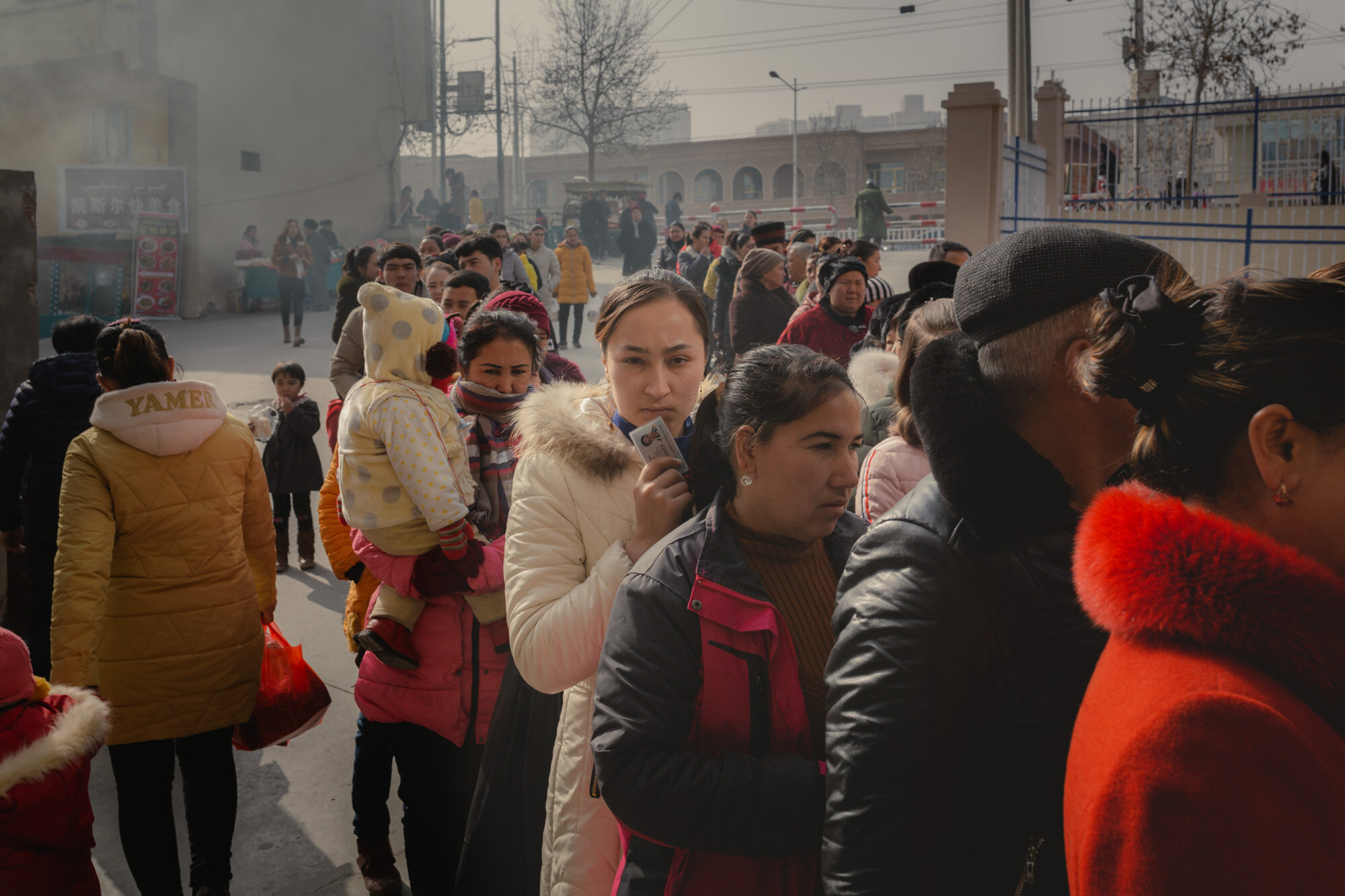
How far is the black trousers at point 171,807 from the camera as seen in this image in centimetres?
297

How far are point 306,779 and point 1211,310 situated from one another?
3.94m

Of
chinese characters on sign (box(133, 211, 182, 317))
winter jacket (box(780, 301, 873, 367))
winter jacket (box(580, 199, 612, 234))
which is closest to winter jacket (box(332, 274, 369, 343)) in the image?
winter jacket (box(780, 301, 873, 367))

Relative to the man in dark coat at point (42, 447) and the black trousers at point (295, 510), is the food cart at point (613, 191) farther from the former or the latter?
the man in dark coat at point (42, 447)

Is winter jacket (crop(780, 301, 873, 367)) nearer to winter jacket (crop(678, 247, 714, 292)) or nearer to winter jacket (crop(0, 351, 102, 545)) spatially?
winter jacket (crop(0, 351, 102, 545))

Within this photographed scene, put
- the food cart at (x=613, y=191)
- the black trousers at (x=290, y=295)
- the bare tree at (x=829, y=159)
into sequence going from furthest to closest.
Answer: the bare tree at (x=829, y=159) < the food cart at (x=613, y=191) < the black trousers at (x=290, y=295)

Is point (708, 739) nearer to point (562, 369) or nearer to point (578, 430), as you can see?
point (578, 430)

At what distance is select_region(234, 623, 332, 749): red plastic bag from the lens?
3.26 metres

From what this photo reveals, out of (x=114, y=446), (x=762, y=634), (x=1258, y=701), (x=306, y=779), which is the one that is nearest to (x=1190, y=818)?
(x=1258, y=701)

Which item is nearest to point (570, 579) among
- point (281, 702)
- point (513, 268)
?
point (281, 702)

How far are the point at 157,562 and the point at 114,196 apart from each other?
18761 mm

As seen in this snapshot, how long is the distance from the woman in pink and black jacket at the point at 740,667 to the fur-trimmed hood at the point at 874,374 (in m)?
1.91

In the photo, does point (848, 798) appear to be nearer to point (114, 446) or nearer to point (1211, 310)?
point (1211, 310)

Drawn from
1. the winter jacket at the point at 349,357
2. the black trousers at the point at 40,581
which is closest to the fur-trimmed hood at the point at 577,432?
the black trousers at the point at 40,581

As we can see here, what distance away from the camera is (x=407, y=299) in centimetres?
307
